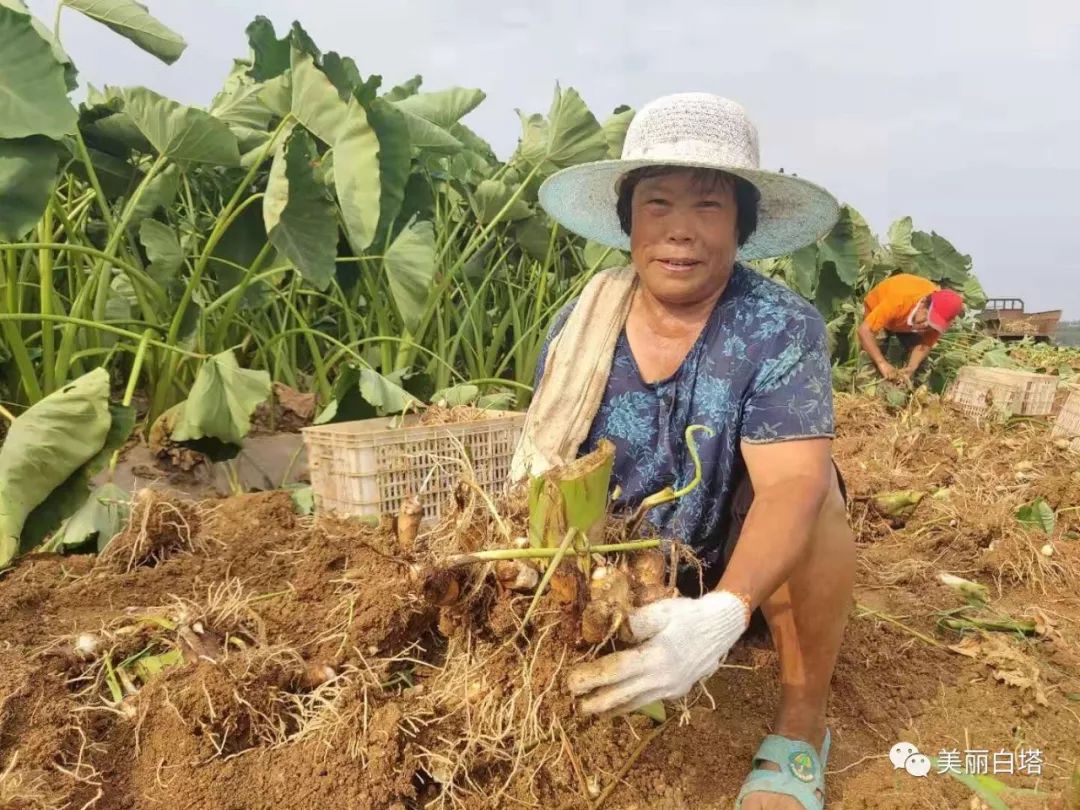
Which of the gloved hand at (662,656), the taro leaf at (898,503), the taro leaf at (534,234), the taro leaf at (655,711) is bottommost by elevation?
the taro leaf at (898,503)

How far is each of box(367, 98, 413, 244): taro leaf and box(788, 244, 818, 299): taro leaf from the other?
2.98 m

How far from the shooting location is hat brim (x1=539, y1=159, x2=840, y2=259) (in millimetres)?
1475

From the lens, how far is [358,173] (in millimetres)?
2465

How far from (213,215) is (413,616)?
107 inches

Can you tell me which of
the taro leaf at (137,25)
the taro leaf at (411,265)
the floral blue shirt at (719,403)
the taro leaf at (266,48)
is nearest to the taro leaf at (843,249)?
the taro leaf at (411,265)

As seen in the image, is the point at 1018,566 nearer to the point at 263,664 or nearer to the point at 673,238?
the point at 673,238

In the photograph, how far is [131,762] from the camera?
47.2 inches

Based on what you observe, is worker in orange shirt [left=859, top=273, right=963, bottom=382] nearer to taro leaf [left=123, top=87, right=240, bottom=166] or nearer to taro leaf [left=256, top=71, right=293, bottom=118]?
taro leaf [left=256, top=71, right=293, bottom=118]

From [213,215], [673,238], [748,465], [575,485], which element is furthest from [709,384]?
[213,215]

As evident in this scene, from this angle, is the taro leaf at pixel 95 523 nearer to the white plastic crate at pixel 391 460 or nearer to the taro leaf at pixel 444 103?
the white plastic crate at pixel 391 460

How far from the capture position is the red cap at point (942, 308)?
5312 mm

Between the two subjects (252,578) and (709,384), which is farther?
(252,578)

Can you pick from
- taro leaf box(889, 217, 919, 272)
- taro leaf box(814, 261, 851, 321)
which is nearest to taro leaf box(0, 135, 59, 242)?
taro leaf box(814, 261, 851, 321)

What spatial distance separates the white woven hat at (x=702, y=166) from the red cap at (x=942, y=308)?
413 cm
